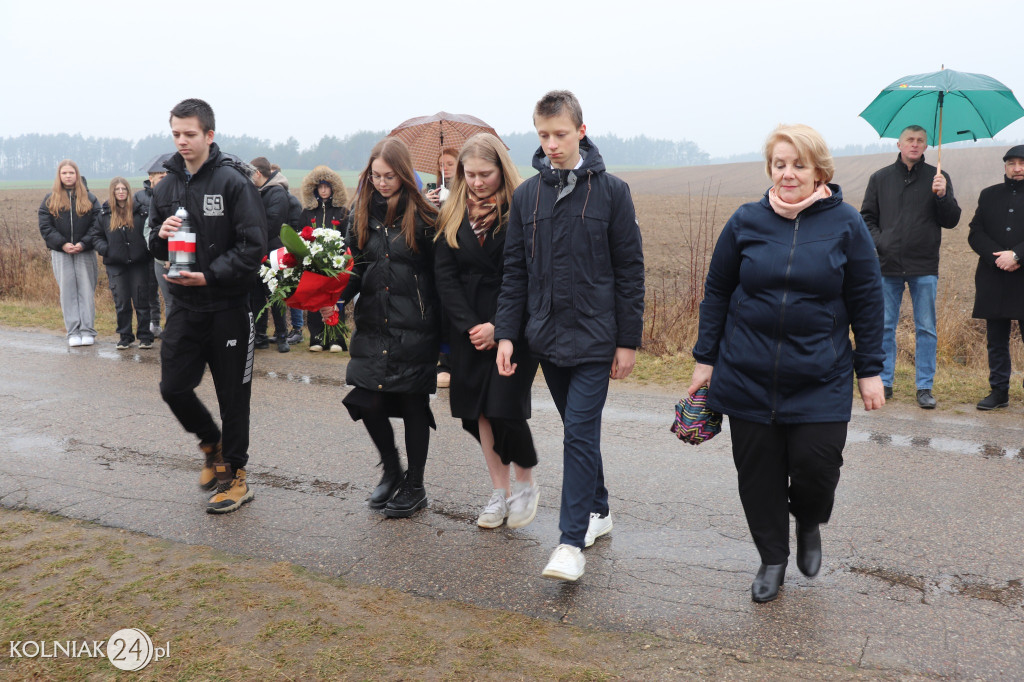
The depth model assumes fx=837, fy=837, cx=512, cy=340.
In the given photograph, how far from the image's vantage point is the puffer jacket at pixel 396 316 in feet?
15.0

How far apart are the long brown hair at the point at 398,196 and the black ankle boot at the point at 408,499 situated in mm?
1321

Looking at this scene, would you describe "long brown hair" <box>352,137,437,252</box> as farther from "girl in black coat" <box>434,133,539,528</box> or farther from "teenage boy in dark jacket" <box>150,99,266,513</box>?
"teenage boy in dark jacket" <box>150,99,266,513</box>

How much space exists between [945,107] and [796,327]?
16.7ft

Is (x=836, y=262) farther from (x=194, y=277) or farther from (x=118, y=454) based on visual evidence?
(x=118, y=454)

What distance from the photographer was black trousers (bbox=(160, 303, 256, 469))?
4809mm

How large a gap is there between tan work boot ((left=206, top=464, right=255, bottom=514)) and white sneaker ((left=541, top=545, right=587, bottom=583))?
2.07 m

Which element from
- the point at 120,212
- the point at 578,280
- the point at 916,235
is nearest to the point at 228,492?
the point at 578,280

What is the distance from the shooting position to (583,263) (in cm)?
385

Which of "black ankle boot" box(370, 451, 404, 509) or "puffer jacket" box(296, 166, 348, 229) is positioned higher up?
"puffer jacket" box(296, 166, 348, 229)

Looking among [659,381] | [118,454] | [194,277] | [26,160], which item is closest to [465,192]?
[194,277]

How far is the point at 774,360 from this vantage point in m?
3.50

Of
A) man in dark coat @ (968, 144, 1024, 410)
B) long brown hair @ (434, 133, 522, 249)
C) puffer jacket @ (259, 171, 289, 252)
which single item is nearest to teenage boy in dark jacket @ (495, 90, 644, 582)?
long brown hair @ (434, 133, 522, 249)

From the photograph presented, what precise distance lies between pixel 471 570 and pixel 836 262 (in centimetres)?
216

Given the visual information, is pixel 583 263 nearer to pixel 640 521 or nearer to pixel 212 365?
pixel 640 521
